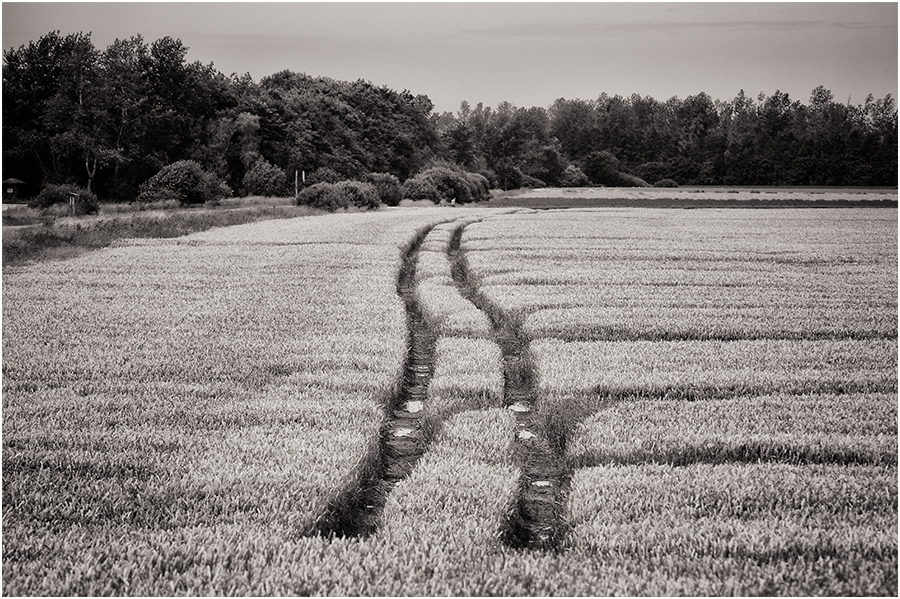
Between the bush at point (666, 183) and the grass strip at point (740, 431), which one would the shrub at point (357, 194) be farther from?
the bush at point (666, 183)

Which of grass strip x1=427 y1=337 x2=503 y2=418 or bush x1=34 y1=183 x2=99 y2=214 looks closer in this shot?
grass strip x1=427 y1=337 x2=503 y2=418

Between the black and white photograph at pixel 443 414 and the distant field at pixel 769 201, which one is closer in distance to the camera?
the black and white photograph at pixel 443 414

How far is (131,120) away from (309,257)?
50.4 metres

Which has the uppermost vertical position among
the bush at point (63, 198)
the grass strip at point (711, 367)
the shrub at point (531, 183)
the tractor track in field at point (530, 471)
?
the shrub at point (531, 183)

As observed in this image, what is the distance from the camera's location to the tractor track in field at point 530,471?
5.62 m

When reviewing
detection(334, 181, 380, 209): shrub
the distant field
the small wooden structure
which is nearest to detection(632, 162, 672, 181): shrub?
the distant field

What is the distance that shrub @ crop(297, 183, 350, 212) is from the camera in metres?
57.3

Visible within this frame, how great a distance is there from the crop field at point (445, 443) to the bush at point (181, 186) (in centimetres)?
3844

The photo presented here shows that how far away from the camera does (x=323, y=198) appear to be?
5762 centimetres

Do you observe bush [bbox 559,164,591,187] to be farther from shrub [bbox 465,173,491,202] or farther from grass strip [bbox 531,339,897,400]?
grass strip [bbox 531,339,897,400]

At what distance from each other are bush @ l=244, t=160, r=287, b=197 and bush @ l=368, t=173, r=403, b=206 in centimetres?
906

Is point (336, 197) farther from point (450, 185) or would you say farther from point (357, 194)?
point (450, 185)

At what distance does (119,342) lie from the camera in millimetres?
11023

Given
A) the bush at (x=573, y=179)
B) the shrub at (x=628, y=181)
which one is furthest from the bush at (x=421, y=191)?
the shrub at (x=628, y=181)
